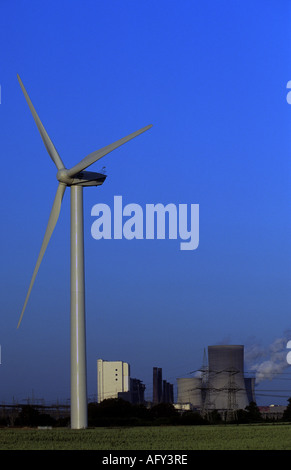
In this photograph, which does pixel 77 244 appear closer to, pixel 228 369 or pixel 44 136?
pixel 44 136

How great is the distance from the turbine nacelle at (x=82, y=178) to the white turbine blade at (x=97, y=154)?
50cm

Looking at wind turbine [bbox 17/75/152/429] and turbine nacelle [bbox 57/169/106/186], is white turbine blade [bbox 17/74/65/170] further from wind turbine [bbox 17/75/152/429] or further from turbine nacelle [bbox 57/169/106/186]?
turbine nacelle [bbox 57/169/106/186]

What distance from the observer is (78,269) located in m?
65.3

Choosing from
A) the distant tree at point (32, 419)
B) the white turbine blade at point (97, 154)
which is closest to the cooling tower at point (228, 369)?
the distant tree at point (32, 419)

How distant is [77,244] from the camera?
65.7 meters

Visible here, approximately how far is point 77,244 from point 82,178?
5832mm

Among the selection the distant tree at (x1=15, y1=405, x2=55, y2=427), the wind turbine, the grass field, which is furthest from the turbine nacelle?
the distant tree at (x1=15, y1=405, x2=55, y2=427)

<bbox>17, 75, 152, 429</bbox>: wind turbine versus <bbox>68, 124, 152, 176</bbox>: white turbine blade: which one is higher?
<bbox>68, 124, 152, 176</bbox>: white turbine blade

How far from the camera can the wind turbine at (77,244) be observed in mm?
63562

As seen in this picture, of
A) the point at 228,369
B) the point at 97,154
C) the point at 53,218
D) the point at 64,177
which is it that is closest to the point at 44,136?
the point at 64,177

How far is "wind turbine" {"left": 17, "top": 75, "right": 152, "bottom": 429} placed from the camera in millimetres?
63562

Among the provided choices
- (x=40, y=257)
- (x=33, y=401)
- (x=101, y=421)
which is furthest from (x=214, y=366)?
(x=40, y=257)

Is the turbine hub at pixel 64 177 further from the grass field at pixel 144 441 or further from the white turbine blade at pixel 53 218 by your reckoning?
the grass field at pixel 144 441

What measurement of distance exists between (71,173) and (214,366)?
356 ft
